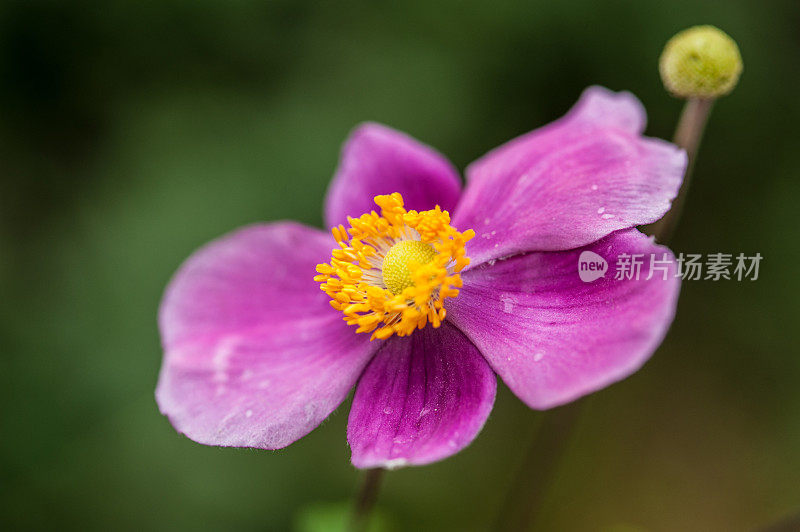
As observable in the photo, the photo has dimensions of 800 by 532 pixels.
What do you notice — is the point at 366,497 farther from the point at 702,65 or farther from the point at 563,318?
the point at 702,65

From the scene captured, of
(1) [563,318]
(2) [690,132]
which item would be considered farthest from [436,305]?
(2) [690,132]

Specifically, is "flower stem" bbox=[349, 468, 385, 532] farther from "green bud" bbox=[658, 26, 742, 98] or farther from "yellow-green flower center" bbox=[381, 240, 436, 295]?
"green bud" bbox=[658, 26, 742, 98]

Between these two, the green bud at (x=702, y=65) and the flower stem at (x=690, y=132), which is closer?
the green bud at (x=702, y=65)

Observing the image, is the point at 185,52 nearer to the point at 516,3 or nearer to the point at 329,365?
the point at 516,3

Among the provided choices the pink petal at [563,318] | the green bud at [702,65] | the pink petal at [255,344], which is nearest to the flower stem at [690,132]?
the green bud at [702,65]

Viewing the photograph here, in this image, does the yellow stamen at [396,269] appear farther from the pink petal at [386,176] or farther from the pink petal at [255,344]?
the pink petal at [386,176]

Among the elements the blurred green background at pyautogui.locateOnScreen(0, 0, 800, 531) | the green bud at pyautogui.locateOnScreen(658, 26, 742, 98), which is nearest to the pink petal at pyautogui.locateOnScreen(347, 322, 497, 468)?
the green bud at pyautogui.locateOnScreen(658, 26, 742, 98)
